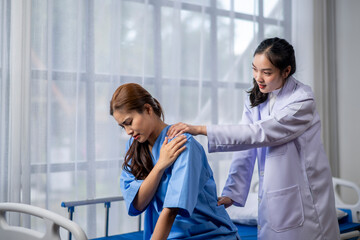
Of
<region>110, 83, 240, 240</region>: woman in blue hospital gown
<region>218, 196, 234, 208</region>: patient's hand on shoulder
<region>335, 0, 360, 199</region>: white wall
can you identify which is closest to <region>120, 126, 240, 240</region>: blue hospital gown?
<region>110, 83, 240, 240</region>: woman in blue hospital gown

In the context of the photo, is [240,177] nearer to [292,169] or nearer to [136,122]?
[292,169]

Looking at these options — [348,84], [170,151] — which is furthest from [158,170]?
[348,84]

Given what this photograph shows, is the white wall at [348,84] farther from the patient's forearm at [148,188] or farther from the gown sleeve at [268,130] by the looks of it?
the patient's forearm at [148,188]

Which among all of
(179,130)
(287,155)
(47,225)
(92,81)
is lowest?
(47,225)

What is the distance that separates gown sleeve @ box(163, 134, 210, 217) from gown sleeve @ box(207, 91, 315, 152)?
170 millimetres

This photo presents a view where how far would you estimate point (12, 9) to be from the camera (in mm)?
2035

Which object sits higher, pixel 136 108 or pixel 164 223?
pixel 136 108

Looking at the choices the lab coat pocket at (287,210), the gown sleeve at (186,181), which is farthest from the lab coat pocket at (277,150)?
the gown sleeve at (186,181)

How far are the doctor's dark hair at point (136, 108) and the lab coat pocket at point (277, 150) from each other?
0.48 m

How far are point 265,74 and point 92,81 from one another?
1.12 m

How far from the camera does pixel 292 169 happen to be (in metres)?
1.53

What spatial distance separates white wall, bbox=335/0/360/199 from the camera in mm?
3240

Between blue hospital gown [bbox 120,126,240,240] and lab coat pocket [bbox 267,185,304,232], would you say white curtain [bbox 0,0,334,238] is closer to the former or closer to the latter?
blue hospital gown [bbox 120,126,240,240]

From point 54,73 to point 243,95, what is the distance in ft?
4.56
